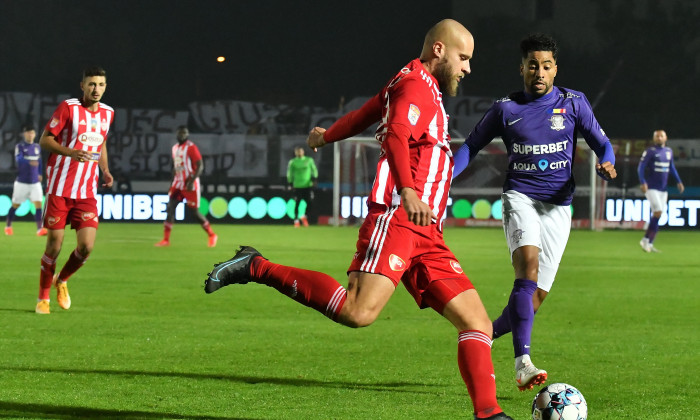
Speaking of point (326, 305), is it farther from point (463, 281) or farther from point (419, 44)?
point (419, 44)

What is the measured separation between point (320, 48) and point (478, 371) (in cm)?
3996

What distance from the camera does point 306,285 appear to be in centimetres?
530

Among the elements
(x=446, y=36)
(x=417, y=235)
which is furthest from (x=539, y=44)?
(x=417, y=235)

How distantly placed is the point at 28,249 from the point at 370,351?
1237cm

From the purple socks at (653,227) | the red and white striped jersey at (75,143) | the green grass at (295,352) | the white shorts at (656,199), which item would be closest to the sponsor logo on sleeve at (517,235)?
the green grass at (295,352)

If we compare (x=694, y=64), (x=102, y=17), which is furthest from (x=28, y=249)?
(x=694, y=64)

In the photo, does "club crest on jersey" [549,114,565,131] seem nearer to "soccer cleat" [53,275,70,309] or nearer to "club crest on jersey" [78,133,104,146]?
"club crest on jersey" [78,133,104,146]

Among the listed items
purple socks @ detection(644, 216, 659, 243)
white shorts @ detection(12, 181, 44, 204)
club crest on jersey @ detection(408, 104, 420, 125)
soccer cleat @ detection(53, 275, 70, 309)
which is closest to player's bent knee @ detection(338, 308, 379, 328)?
club crest on jersey @ detection(408, 104, 420, 125)

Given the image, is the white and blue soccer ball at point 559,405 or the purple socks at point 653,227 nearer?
the white and blue soccer ball at point 559,405

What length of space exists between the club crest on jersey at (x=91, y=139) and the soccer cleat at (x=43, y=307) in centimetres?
142

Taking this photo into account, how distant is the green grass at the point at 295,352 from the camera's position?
19.2 ft

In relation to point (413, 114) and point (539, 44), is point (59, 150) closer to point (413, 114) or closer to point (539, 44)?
point (539, 44)

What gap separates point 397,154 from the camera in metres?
4.91

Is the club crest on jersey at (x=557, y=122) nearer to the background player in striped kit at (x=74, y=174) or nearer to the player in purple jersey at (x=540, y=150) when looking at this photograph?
the player in purple jersey at (x=540, y=150)
